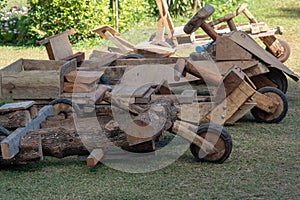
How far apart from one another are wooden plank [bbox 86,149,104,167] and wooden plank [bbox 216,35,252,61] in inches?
98.8

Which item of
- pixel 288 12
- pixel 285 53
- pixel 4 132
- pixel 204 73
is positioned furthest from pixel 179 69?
pixel 288 12

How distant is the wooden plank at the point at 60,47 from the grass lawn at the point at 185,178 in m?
2.74

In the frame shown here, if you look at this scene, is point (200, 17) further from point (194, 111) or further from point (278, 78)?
point (278, 78)

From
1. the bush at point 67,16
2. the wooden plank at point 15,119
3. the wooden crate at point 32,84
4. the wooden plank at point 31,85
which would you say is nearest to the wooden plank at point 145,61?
the wooden crate at point 32,84

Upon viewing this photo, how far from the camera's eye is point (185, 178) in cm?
463

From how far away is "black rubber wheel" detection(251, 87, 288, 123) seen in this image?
6082mm

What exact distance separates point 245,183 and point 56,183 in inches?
54.5

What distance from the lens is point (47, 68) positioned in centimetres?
716

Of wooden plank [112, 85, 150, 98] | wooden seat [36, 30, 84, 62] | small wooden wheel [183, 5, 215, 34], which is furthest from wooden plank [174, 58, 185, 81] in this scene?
wooden seat [36, 30, 84, 62]

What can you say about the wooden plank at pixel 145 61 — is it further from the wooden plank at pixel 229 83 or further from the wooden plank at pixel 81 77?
the wooden plank at pixel 229 83

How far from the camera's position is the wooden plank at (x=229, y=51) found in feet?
22.2

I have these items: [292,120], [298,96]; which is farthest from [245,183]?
[298,96]

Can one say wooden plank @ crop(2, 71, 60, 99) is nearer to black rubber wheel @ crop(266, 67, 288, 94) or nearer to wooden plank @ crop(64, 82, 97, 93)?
wooden plank @ crop(64, 82, 97, 93)

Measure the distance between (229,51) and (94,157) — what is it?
272 cm
